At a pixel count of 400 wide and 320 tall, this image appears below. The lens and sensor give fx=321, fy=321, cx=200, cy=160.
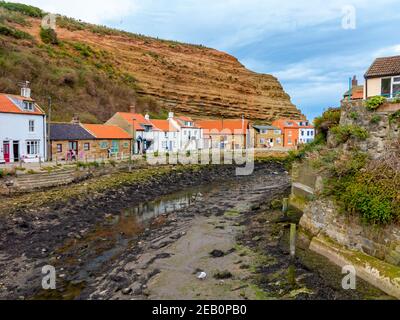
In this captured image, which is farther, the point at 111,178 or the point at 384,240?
the point at 111,178

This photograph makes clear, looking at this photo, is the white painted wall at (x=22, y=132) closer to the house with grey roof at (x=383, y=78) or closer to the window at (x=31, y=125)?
the window at (x=31, y=125)

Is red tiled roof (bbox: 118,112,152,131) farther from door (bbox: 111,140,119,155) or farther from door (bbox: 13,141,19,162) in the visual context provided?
door (bbox: 13,141,19,162)

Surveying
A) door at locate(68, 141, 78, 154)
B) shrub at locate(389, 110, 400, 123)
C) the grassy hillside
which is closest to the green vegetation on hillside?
shrub at locate(389, 110, 400, 123)

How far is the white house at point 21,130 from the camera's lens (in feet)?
92.7

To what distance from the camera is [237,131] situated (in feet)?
212

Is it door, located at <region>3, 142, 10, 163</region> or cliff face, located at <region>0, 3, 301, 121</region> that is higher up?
cliff face, located at <region>0, 3, 301, 121</region>

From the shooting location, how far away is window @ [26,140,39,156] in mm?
30423

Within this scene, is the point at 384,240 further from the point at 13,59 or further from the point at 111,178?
the point at 13,59

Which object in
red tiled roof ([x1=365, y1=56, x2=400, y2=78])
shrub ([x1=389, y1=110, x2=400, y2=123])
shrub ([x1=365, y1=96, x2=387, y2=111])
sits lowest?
shrub ([x1=389, y1=110, x2=400, y2=123])

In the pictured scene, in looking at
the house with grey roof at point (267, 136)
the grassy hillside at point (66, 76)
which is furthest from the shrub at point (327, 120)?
the house with grey roof at point (267, 136)

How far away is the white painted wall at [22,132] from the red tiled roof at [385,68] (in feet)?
93.5

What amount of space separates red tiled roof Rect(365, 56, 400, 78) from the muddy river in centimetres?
983
